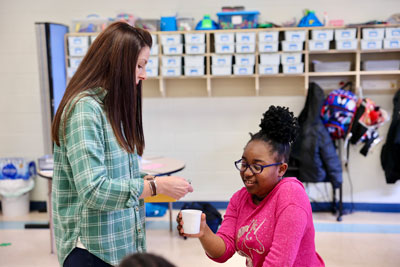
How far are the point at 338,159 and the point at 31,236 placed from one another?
10.1 ft

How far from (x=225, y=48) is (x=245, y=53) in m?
0.21

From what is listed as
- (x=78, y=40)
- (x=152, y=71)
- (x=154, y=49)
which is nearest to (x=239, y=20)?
(x=154, y=49)

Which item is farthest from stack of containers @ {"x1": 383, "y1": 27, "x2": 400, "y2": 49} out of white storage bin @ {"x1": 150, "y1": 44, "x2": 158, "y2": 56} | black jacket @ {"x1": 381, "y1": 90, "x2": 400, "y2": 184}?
white storage bin @ {"x1": 150, "y1": 44, "x2": 158, "y2": 56}

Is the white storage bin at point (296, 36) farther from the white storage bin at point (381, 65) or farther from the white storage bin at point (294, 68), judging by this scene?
the white storage bin at point (381, 65)

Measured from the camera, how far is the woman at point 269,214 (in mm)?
1302

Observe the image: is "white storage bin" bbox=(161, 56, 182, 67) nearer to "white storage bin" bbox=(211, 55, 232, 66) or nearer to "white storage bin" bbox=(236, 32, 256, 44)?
"white storage bin" bbox=(211, 55, 232, 66)

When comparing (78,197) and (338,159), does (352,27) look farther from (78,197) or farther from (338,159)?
(78,197)

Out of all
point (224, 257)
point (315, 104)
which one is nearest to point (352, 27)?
point (315, 104)

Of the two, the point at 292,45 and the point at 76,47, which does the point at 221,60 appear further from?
the point at 76,47

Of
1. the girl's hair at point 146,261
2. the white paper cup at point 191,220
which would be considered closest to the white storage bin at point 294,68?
the white paper cup at point 191,220

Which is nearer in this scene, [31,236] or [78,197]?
[78,197]

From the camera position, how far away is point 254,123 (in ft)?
15.0

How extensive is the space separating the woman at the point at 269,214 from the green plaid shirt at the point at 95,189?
0.19 metres

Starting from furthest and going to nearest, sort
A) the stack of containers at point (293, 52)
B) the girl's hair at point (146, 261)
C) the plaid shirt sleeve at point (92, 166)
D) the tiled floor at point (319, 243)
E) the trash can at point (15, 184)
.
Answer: the trash can at point (15, 184) < the stack of containers at point (293, 52) < the tiled floor at point (319, 243) < the plaid shirt sleeve at point (92, 166) < the girl's hair at point (146, 261)
